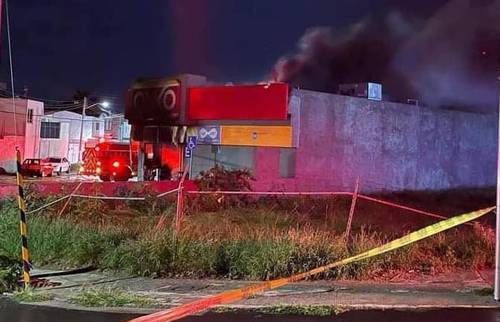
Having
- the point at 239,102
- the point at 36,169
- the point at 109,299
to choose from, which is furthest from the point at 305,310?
the point at 36,169

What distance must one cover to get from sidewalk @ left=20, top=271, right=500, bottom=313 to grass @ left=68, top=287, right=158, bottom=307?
129 mm

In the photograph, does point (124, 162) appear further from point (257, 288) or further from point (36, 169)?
point (257, 288)

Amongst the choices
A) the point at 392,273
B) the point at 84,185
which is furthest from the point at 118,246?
the point at 84,185

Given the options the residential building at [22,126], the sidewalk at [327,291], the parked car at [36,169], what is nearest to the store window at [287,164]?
the sidewalk at [327,291]

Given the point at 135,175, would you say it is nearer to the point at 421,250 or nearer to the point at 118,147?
the point at 118,147

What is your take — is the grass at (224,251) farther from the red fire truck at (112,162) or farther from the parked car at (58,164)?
the parked car at (58,164)

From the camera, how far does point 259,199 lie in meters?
23.6

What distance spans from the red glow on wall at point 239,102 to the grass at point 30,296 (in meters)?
19.7

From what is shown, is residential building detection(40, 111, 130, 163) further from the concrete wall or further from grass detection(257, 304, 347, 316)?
grass detection(257, 304, 347, 316)

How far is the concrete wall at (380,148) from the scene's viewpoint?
27.9 metres

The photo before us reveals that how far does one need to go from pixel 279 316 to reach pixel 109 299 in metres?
2.10

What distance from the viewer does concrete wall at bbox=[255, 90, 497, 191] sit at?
27.9 metres

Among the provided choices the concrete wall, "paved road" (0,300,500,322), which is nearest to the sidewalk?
"paved road" (0,300,500,322)

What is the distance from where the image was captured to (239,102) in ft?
94.5
